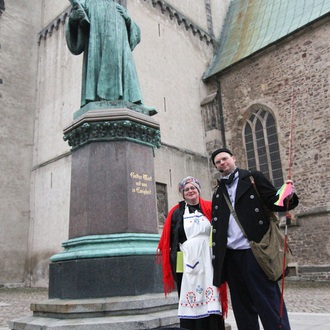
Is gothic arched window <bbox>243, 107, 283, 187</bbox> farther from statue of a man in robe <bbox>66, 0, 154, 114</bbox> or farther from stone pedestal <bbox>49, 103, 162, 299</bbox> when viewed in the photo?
stone pedestal <bbox>49, 103, 162, 299</bbox>

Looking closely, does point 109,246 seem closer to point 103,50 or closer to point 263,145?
point 103,50

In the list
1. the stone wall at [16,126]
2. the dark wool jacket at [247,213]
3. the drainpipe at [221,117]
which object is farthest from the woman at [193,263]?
the drainpipe at [221,117]

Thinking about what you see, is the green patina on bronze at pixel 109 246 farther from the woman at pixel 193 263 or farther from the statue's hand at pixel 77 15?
the statue's hand at pixel 77 15

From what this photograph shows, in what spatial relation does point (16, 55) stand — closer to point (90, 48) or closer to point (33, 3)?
point (33, 3)

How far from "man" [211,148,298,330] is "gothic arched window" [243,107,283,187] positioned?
1198cm

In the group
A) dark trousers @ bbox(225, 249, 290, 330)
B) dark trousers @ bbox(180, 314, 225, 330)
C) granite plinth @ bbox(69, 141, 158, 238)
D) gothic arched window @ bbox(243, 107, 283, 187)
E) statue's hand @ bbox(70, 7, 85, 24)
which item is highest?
gothic arched window @ bbox(243, 107, 283, 187)

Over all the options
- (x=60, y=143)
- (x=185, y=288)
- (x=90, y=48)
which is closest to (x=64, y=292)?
(x=185, y=288)

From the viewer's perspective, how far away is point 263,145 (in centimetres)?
1479

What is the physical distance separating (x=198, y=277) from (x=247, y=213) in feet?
2.08

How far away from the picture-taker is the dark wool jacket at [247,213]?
2420 millimetres

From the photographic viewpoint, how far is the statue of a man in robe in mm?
4676

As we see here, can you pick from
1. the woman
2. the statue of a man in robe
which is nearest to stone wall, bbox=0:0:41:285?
the statue of a man in robe

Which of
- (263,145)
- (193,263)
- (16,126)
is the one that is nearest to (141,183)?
A: (193,263)

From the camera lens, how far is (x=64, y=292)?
3705 millimetres
